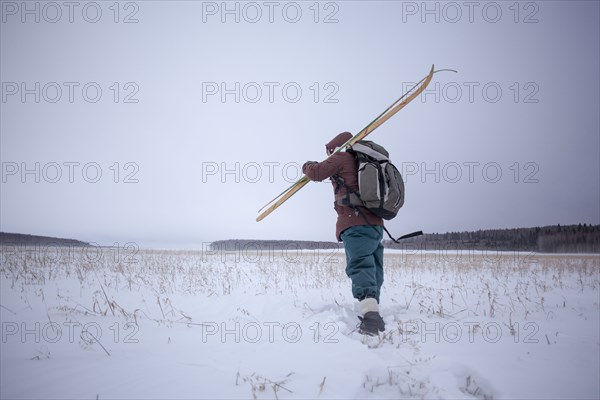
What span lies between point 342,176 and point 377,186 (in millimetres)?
496

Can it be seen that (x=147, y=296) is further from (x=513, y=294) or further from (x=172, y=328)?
(x=513, y=294)

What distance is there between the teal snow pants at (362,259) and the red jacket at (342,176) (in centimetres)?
9

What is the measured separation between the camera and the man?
293cm

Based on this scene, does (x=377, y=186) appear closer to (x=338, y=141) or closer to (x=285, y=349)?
(x=338, y=141)

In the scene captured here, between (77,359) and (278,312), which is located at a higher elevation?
(77,359)

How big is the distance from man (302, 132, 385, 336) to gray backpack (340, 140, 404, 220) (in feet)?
0.36

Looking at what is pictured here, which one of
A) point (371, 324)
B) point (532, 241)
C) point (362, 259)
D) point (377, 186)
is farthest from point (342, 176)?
point (532, 241)

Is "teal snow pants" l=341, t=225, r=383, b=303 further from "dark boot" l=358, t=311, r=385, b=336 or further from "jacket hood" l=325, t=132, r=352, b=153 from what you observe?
"jacket hood" l=325, t=132, r=352, b=153

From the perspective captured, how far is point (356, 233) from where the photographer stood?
123 inches

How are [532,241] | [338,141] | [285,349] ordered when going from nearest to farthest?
1. [285,349]
2. [338,141]
3. [532,241]

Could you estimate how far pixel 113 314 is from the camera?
305 cm

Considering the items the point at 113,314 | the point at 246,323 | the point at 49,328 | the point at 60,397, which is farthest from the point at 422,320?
the point at 49,328

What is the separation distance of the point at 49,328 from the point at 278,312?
2403 millimetres

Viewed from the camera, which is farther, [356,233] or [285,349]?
[356,233]
